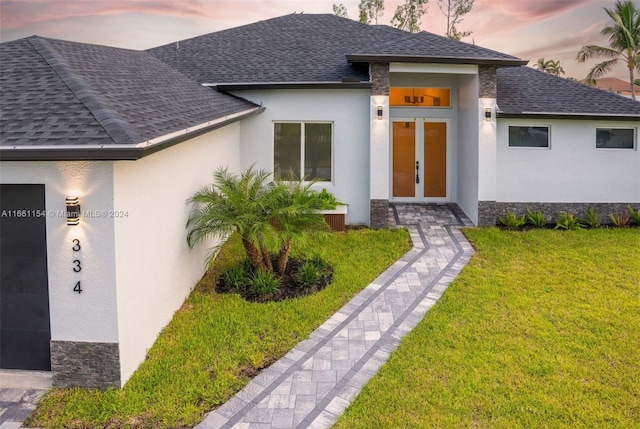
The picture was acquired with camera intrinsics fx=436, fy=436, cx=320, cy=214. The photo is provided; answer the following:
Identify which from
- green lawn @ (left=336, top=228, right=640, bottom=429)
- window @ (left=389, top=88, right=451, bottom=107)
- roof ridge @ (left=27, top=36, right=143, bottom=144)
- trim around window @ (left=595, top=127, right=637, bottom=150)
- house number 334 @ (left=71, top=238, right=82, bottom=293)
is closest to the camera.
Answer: green lawn @ (left=336, top=228, right=640, bottom=429)

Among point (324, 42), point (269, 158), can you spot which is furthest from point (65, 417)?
point (324, 42)

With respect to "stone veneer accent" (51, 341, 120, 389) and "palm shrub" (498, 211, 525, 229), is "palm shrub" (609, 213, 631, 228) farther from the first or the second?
"stone veneer accent" (51, 341, 120, 389)

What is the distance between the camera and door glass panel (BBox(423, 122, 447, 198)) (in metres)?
14.8

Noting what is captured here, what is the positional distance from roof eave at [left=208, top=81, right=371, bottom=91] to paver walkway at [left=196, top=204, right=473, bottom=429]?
15.5ft

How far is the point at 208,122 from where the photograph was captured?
25.5 ft

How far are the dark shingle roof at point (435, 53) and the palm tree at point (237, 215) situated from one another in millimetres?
5378

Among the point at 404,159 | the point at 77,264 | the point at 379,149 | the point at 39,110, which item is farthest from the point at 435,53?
the point at 77,264

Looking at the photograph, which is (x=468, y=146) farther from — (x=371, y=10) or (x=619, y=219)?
(x=371, y=10)

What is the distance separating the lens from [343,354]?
6.05 m

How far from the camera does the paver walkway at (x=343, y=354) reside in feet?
15.7

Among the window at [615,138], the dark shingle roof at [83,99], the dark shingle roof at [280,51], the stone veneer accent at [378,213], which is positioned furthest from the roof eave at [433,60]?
the dark shingle roof at [83,99]

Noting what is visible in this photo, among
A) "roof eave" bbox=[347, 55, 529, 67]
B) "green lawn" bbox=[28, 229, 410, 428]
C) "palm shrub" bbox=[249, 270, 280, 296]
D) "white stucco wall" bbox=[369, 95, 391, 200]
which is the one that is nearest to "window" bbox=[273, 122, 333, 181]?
"white stucco wall" bbox=[369, 95, 391, 200]

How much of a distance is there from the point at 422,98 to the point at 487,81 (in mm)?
2988

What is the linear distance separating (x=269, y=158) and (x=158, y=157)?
638 centimetres
